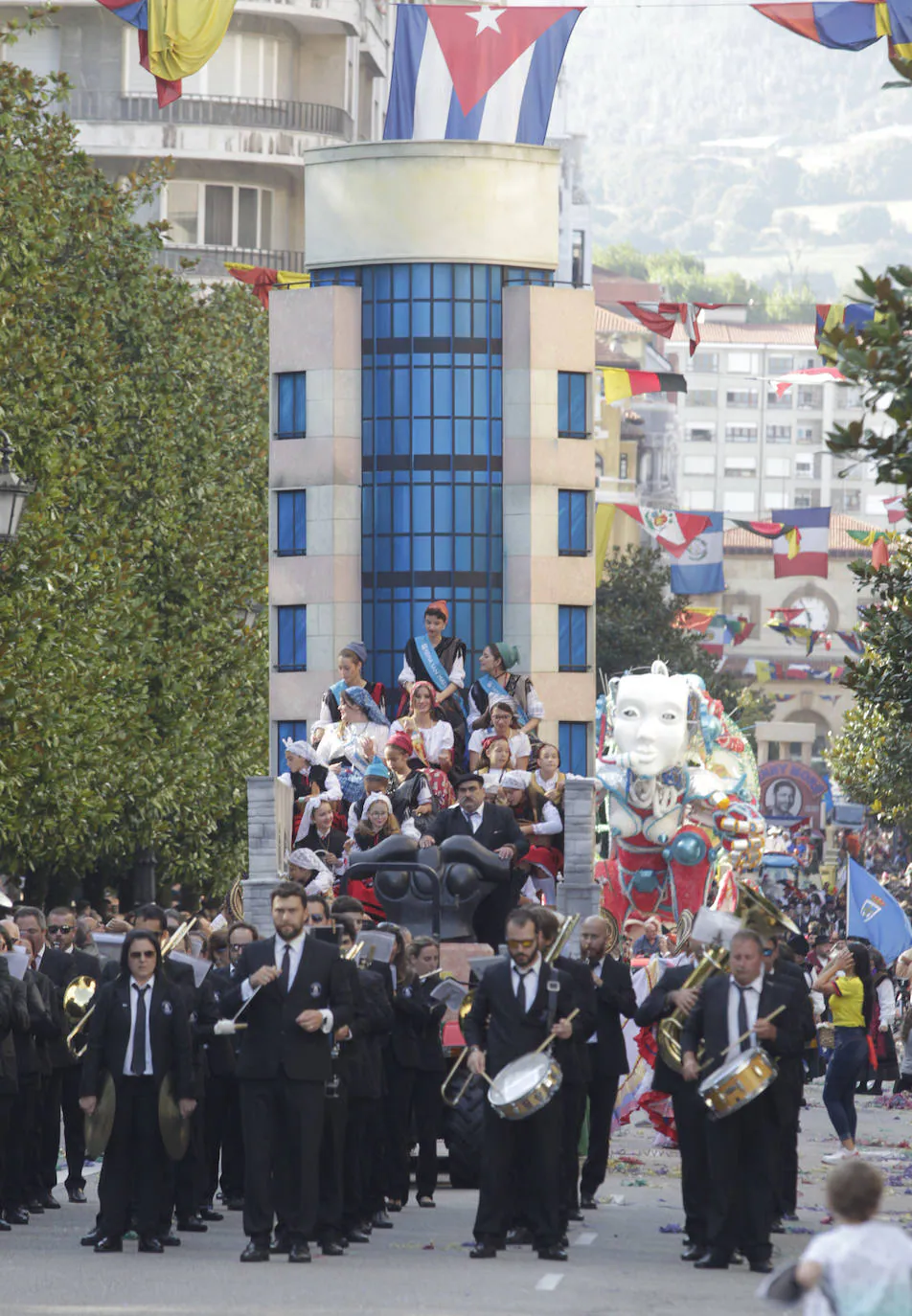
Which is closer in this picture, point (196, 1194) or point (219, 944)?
point (196, 1194)

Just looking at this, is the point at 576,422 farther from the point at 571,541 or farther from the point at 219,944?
the point at 219,944

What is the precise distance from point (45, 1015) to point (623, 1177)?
5067mm

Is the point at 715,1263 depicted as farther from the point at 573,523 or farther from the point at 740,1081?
the point at 573,523

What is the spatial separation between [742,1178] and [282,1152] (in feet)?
7.81

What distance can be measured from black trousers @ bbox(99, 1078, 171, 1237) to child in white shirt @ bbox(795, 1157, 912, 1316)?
7.58m

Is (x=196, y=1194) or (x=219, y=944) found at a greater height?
(x=219, y=944)

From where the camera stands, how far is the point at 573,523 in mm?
31125

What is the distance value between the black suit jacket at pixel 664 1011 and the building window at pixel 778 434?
186 meters

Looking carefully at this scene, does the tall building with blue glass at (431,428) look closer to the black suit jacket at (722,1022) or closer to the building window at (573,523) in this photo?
the building window at (573,523)

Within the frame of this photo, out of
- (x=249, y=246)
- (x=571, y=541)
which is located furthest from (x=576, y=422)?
(x=249, y=246)

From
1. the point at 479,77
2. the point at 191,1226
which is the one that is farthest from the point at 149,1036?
the point at 479,77

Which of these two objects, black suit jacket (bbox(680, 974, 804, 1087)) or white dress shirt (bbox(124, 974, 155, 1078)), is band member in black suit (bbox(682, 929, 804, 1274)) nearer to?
black suit jacket (bbox(680, 974, 804, 1087))

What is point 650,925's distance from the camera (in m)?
27.5

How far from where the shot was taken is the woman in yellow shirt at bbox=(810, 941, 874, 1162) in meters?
21.1
